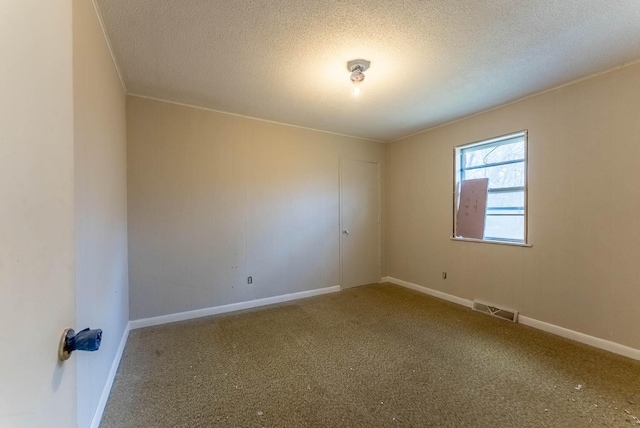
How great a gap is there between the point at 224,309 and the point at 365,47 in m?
3.26

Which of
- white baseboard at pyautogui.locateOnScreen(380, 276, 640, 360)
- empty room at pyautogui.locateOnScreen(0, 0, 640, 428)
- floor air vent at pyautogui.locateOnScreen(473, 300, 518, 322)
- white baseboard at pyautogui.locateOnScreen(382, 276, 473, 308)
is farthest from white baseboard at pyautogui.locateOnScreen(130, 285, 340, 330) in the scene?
white baseboard at pyautogui.locateOnScreen(380, 276, 640, 360)

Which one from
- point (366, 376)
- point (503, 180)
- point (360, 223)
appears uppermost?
point (503, 180)

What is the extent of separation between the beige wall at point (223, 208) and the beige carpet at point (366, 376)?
1.71 ft

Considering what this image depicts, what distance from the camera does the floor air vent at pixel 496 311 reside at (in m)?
3.14

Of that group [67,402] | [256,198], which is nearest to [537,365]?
[67,402]

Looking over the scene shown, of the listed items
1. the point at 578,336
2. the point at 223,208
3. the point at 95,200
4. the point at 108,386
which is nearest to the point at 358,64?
the point at 95,200

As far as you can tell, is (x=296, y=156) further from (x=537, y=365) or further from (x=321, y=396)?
(x=537, y=365)

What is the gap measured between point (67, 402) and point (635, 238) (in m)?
3.74

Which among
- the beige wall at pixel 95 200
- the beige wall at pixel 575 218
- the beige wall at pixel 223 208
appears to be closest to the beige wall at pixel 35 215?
the beige wall at pixel 95 200

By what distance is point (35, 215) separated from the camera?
1.84 feet

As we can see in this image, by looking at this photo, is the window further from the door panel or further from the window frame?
the door panel

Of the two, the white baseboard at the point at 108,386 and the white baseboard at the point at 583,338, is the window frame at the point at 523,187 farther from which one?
the white baseboard at the point at 108,386

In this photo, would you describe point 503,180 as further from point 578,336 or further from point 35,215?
point 35,215

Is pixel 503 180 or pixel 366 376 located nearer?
pixel 366 376
